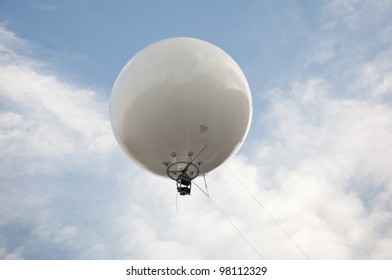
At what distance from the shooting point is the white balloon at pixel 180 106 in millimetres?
11781

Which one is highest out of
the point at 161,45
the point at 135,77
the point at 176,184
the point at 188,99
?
the point at 161,45

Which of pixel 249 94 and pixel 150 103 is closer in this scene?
pixel 150 103

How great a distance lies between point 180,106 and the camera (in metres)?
11.7

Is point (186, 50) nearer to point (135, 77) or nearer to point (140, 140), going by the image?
point (135, 77)

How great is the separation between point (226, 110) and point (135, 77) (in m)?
2.71

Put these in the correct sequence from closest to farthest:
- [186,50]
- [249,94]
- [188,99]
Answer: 1. [188,99]
2. [186,50]
3. [249,94]

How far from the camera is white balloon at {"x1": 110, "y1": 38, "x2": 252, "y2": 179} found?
38.7ft

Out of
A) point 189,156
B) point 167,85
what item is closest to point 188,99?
point 167,85

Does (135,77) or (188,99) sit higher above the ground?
(135,77)

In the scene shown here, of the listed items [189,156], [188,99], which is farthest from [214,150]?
[188,99]

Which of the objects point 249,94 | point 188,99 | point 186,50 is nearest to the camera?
point 188,99

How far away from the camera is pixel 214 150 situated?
12719mm

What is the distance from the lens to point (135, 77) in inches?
490

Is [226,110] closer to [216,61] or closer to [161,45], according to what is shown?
[216,61]
